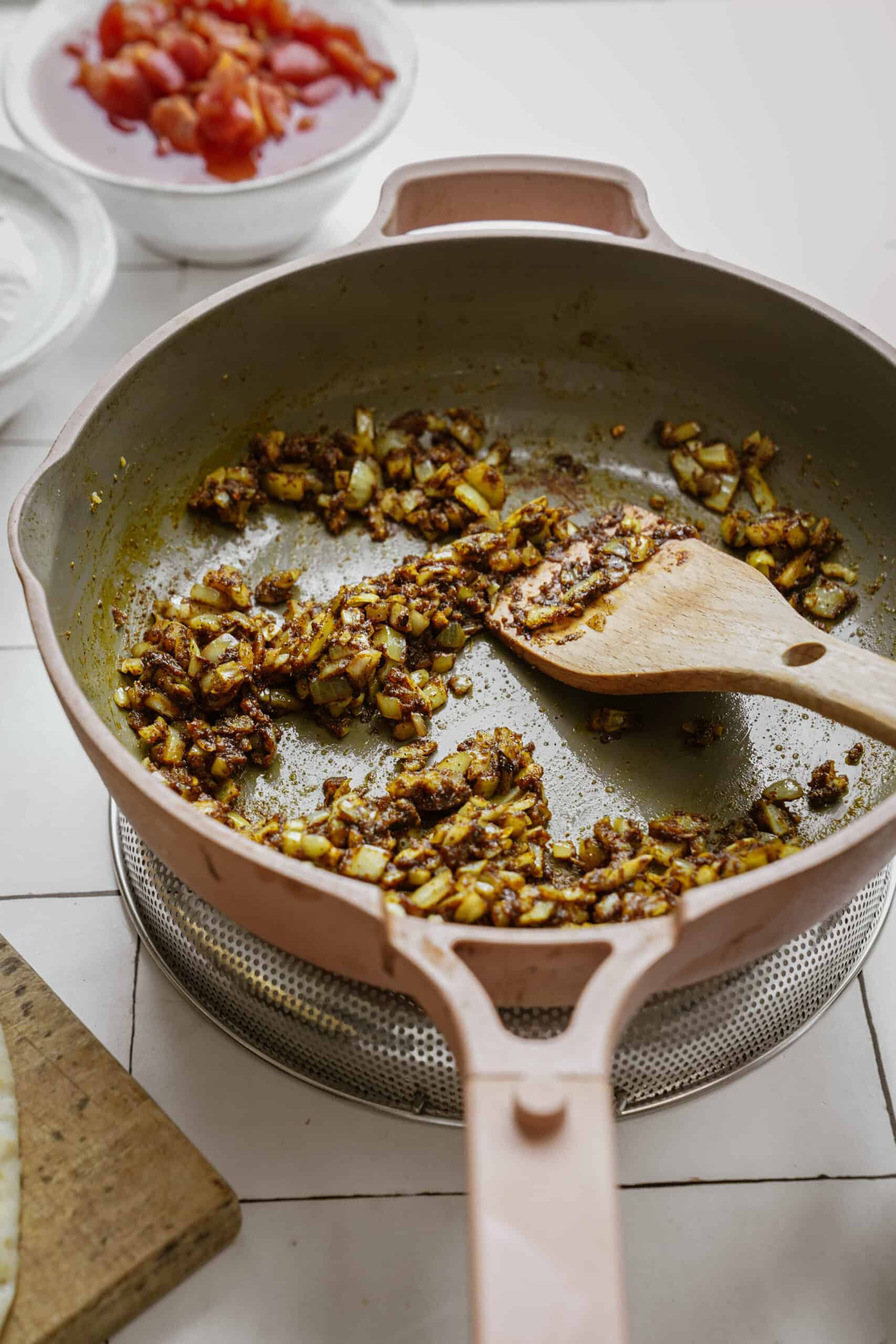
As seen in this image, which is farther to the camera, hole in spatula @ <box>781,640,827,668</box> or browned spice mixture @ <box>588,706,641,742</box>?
browned spice mixture @ <box>588,706,641,742</box>

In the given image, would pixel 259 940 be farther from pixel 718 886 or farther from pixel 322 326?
pixel 322 326

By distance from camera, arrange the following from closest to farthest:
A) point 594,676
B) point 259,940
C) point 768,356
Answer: point 259,940 < point 594,676 < point 768,356

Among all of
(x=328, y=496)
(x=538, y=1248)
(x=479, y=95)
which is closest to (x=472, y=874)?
(x=538, y=1248)

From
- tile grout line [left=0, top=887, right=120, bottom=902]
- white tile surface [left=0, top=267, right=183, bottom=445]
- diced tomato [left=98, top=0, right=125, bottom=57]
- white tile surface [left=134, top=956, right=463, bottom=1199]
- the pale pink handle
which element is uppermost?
diced tomato [left=98, top=0, right=125, bottom=57]

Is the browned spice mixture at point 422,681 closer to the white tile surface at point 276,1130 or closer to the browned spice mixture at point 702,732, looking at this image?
the browned spice mixture at point 702,732

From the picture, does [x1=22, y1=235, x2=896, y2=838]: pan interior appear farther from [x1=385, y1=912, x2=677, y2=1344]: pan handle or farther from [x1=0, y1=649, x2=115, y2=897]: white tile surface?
[x1=385, y1=912, x2=677, y2=1344]: pan handle

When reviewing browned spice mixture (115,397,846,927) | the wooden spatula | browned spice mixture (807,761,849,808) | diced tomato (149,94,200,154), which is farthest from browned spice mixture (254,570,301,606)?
diced tomato (149,94,200,154)

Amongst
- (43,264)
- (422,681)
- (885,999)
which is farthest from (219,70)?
(885,999)
